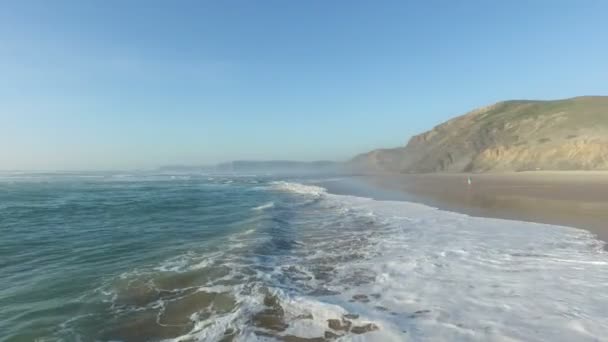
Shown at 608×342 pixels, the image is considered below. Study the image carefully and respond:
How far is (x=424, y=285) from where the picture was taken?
21.9ft

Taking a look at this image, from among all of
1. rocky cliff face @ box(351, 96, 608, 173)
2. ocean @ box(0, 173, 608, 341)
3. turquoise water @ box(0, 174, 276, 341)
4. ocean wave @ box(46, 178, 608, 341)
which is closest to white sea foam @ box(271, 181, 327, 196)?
turquoise water @ box(0, 174, 276, 341)

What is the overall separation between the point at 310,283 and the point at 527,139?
53.3 m

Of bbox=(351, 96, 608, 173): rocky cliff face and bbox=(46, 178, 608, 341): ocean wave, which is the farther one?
bbox=(351, 96, 608, 173): rocky cliff face

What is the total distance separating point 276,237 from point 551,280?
301 inches

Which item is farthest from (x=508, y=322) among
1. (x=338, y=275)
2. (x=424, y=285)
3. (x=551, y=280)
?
(x=338, y=275)

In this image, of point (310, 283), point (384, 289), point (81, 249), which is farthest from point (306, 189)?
point (384, 289)

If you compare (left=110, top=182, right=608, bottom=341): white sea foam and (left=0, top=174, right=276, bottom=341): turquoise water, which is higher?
(left=110, top=182, right=608, bottom=341): white sea foam

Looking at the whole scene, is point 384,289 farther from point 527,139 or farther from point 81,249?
point 527,139

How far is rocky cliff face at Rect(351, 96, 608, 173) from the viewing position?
39.4m

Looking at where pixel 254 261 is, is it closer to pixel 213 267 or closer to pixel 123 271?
pixel 213 267

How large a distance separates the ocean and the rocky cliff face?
115 feet

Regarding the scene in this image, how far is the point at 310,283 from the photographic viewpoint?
7.05m

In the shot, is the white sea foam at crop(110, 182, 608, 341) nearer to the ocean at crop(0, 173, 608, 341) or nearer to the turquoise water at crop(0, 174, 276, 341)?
the ocean at crop(0, 173, 608, 341)

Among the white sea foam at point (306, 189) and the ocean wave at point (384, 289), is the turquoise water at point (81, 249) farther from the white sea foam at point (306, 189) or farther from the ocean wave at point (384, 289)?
the white sea foam at point (306, 189)
